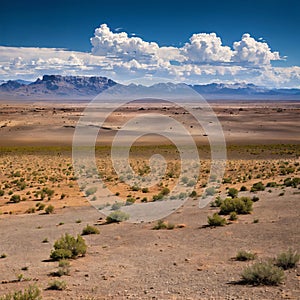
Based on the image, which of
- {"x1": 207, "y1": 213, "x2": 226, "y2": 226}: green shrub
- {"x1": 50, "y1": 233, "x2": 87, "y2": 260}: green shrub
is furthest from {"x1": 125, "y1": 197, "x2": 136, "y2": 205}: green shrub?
{"x1": 50, "y1": 233, "x2": 87, "y2": 260}: green shrub

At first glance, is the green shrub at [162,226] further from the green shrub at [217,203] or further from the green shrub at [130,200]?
the green shrub at [130,200]

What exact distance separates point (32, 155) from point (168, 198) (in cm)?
3623

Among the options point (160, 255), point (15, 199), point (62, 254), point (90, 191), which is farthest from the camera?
point (90, 191)

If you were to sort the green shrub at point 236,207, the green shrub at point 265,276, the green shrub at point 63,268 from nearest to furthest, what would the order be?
the green shrub at point 265,276, the green shrub at point 63,268, the green shrub at point 236,207

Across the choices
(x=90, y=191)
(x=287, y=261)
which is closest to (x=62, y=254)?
(x=287, y=261)

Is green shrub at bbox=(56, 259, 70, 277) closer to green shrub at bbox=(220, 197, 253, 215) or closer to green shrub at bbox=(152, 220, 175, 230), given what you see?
green shrub at bbox=(152, 220, 175, 230)

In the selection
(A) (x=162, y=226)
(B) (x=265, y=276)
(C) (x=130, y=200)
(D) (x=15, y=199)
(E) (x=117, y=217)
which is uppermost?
(B) (x=265, y=276)

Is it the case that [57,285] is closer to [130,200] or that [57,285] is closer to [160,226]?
[160,226]

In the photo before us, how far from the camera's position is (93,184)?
32.0 m

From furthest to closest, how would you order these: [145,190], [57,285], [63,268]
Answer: [145,190] → [63,268] → [57,285]

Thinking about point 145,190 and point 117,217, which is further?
point 145,190

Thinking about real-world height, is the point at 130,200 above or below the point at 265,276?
below

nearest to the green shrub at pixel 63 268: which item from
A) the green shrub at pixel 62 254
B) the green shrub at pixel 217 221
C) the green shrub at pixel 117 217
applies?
the green shrub at pixel 62 254

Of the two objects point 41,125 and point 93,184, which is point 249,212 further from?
point 41,125
